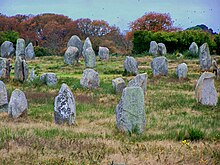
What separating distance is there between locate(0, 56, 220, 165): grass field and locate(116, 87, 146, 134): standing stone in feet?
0.81

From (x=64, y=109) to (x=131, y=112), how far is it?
7.04 feet

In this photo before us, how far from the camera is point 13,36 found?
5062 cm

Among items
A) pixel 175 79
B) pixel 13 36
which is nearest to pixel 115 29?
pixel 13 36

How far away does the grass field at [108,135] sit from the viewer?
24.8 ft

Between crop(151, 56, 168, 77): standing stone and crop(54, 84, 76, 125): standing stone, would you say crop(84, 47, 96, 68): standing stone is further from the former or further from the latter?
crop(54, 84, 76, 125): standing stone

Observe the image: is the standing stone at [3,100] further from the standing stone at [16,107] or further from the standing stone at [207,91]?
the standing stone at [207,91]

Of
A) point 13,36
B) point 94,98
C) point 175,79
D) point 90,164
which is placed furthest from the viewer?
point 13,36

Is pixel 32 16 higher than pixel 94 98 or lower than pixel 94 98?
higher

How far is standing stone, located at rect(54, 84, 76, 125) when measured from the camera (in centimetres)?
1230

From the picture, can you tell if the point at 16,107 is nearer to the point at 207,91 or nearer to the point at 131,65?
the point at 207,91

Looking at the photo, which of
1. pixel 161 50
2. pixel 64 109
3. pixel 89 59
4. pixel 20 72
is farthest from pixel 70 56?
pixel 64 109

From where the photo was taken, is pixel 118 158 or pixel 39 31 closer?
pixel 118 158

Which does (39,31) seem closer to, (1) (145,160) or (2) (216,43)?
(2) (216,43)

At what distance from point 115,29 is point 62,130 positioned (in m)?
55.4
